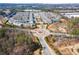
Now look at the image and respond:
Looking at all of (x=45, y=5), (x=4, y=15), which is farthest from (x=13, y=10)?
(x=45, y=5)

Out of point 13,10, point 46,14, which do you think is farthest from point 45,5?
point 13,10

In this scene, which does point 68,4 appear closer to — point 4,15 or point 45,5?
point 45,5

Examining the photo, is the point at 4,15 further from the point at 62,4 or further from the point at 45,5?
the point at 62,4

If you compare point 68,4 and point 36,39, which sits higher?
point 68,4

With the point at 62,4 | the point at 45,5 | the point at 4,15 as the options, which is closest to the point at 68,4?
the point at 62,4

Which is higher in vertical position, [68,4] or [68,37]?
[68,4]
